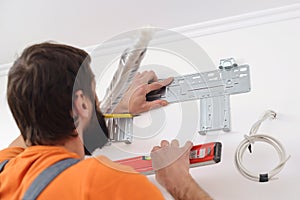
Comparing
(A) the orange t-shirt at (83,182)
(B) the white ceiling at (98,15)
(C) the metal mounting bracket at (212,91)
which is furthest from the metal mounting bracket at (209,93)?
(A) the orange t-shirt at (83,182)

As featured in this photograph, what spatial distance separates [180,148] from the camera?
1.09 metres

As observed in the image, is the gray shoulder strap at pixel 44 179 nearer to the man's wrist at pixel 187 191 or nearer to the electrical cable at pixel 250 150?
the man's wrist at pixel 187 191

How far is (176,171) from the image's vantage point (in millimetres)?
1078

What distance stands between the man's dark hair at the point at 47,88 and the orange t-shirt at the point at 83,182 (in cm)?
8

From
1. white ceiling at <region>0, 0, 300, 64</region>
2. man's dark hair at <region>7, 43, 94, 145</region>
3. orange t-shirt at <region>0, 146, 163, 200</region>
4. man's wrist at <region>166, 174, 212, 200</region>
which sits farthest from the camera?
white ceiling at <region>0, 0, 300, 64</region>

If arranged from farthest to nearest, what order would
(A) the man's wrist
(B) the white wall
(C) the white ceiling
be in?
(C) the white ceiling → (B) the white wall → (A) the man's wrist

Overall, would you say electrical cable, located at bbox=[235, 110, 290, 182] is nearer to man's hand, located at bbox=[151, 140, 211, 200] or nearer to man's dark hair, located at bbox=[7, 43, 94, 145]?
man's hand, located at bbox=[151, 140, 211, 200]

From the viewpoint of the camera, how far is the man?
0.77 meters

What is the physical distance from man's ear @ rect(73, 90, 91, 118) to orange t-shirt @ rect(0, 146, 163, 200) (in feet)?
0.31

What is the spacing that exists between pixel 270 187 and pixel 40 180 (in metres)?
A: 0.61

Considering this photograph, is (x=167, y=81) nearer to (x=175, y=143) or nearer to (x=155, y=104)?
(x=155, y=104)

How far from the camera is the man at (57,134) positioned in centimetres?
77

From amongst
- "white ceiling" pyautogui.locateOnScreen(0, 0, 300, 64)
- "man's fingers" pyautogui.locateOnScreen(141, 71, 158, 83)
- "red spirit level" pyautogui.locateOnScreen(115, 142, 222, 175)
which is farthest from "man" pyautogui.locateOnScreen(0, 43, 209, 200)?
"white ceiling" pyautogui.locateOnScreen(0, 0, 300, 64)

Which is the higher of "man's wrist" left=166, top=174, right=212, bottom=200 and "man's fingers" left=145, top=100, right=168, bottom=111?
"man's fingers" left=145, top=100, right=168, bottom=111
